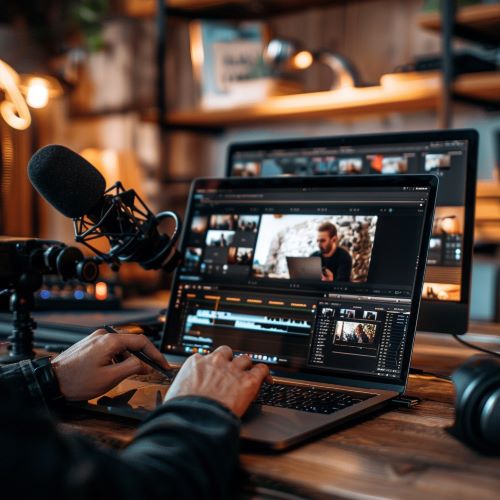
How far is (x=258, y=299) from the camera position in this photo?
118cm

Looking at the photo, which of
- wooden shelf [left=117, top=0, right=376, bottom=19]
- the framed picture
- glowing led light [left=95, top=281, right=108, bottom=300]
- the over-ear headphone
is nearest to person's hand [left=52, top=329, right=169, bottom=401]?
the over-ear headphone

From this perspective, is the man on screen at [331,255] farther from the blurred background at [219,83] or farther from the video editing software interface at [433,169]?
the blurred background at [219,83]

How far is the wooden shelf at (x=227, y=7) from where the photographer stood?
3000 mm

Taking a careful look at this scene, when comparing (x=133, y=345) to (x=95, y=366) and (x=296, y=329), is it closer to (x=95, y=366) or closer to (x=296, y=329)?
(x=95, y=366)

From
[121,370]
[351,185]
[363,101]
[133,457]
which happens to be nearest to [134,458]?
[133,457]

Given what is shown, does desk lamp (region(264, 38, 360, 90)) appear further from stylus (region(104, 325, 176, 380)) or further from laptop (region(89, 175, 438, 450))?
stylus (region(104, 325, 176, 380))

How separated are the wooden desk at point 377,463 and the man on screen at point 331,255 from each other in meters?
0.25

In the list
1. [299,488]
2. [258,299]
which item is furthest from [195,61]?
[299,488]

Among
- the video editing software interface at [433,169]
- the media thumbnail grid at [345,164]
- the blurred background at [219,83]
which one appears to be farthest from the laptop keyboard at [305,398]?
the blurred background at [219,83]

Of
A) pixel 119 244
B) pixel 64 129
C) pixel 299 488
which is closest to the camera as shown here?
pixel 299 488

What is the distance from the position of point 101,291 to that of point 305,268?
95 centimetres

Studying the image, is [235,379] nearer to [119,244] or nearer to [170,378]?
[170,378]

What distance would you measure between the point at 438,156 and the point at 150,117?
207 cm

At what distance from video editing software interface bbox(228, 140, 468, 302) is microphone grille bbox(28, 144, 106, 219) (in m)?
0.46
